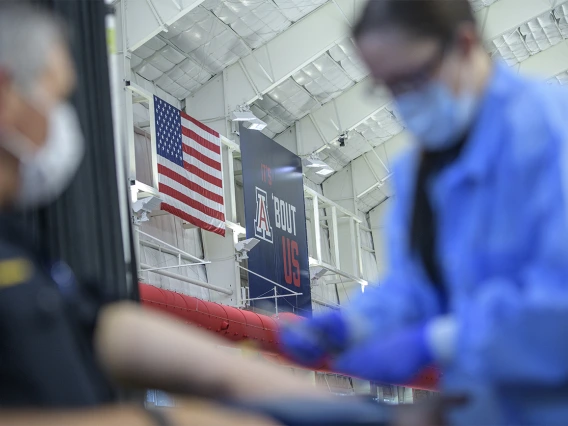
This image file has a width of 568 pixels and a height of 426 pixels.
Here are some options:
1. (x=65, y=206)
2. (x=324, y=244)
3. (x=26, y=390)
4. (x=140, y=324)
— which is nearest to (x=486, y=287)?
(x=140, y=324)

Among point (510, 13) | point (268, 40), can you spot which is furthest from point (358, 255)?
point (510, 13)

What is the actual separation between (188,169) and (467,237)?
1392 centimetres

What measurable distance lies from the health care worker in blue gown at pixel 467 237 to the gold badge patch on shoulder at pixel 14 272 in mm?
523

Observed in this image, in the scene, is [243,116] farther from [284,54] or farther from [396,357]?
[396,357]

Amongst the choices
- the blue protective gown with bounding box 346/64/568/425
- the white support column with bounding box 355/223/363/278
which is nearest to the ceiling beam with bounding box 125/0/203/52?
the white support column with bounding box 355/223/363/278

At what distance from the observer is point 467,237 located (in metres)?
1.40

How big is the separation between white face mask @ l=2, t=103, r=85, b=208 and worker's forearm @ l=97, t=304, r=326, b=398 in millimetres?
204

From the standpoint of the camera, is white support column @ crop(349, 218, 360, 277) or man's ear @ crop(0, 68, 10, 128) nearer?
man's ear @ crop(0, 68, 10, 128)

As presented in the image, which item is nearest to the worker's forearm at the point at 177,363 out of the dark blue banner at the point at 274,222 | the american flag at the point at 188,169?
the american flag at the point at 188,169

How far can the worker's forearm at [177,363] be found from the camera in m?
1.19

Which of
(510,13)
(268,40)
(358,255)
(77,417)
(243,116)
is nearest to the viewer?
(77,417)

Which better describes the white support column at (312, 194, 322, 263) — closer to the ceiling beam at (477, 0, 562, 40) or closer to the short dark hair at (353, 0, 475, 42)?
the ceiling beam at (477, 0, 562, 40)

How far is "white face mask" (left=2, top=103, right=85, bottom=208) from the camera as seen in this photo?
123cm

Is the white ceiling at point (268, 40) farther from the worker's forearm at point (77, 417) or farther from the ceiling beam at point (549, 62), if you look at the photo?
the worker's forearm at point (77, 417)
